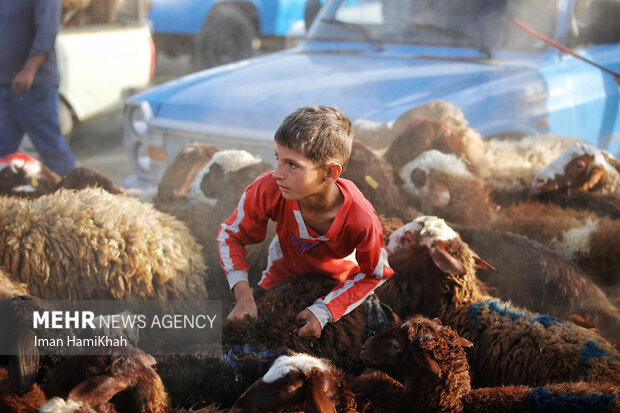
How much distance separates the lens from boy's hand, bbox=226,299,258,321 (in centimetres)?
220

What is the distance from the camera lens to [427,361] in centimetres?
193

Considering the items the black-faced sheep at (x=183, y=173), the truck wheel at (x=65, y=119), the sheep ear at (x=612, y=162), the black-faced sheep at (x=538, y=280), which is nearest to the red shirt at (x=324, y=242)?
the black-faced sheep at (x=538, y=280)

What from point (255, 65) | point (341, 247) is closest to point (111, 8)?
point (255, 65)

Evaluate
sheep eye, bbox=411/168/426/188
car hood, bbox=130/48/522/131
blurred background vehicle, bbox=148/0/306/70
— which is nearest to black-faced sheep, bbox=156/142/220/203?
car hood, bbox=130/48/522/131

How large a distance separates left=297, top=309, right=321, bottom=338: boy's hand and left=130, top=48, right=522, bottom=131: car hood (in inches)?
90.8

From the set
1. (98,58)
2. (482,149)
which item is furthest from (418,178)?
(98,58)

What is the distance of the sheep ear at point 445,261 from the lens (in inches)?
101

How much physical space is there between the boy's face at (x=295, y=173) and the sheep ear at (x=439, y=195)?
1666 mm

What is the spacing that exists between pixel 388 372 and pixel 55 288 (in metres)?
1.49

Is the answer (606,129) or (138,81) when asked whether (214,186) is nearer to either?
(606,129)

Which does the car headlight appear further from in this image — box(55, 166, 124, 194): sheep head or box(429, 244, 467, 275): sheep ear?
box(429, 244, 467, 275): sheep ear

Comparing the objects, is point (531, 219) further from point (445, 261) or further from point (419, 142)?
point (445, 261)

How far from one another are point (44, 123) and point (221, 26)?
271 inches

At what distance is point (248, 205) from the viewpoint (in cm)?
229
